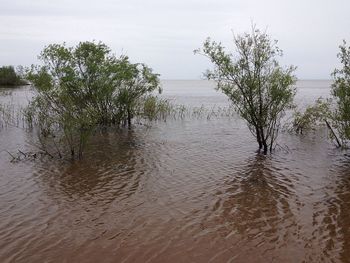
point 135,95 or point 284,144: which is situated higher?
point 135,95

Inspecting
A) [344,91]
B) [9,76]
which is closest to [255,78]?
[344,91]

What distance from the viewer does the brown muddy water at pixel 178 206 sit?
7707mm

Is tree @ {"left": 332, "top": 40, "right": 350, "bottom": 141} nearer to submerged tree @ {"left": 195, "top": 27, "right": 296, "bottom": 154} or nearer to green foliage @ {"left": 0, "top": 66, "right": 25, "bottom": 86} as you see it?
submerged tree @ {"left": 195, "top": 27, "right": 296, "bottom": 154}

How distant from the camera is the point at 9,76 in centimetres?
8031

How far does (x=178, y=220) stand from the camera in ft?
30.5

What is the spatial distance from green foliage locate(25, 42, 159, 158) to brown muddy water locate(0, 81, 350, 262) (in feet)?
16.3

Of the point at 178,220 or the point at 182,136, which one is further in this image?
the point at 182,136

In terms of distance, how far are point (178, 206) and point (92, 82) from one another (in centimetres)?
1507

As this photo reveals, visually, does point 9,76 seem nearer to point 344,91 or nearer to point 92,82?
point 92,82

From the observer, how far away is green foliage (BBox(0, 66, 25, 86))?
79125 mm

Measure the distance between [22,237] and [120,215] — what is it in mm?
2415

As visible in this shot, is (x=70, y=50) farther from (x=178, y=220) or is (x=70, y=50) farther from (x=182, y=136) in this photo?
(x=178, y=220)

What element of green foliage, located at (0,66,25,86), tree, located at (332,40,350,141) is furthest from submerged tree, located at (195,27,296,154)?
green foliage, located at (0,66,25,86)

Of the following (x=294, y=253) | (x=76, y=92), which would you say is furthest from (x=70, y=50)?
(x=294, y=253)
